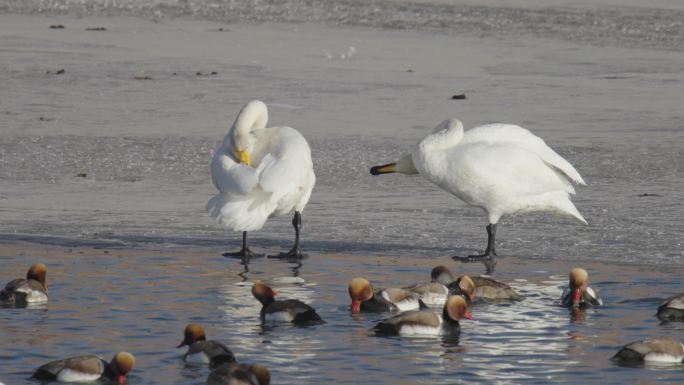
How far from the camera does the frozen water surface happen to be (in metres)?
9.27

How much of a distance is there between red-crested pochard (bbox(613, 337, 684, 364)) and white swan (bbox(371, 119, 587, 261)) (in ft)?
10.8

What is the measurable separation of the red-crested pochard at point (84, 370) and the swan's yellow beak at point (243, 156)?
4.16 meters

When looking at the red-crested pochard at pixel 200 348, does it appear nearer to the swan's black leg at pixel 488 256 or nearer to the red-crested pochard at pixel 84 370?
the red-crested pochard at pixel 84 370

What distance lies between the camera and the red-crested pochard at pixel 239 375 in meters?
7.89

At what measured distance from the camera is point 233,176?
11.8 metres

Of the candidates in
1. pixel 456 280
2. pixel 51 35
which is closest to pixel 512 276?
pixel 456 280

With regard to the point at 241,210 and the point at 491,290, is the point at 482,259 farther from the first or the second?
the point at 241,210

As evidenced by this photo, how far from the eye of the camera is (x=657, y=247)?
11.9m

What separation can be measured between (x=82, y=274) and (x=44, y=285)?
844 mm

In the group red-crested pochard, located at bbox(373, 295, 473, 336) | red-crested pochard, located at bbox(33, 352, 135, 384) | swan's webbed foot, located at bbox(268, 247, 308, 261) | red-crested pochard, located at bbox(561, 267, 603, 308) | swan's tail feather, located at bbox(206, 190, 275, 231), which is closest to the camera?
red-crested pochard, located at bbox(33, 352, 135, 384)

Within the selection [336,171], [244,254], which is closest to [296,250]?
[244,254]

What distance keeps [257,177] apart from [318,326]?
239cm

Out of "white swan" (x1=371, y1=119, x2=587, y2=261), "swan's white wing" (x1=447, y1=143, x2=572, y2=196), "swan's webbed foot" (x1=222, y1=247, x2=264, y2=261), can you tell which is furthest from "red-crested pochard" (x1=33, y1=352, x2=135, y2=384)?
"swan's white wing" (x1=447, y1=143, x2=572, y2=196)

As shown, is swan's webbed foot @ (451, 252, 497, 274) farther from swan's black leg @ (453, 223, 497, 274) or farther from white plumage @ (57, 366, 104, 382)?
white plumage @ (57, 366, 104, 382)
